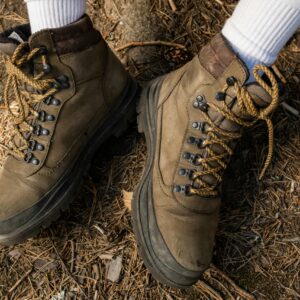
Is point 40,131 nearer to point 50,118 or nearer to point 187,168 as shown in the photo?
point 50,118

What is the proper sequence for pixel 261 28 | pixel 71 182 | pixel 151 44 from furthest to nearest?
pixel 151 44
pixel 71 182
pixel 261 28

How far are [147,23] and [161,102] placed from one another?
517mm

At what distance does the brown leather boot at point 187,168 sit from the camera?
1503 mm

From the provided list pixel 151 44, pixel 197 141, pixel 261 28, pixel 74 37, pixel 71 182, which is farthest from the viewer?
pixel 151 44

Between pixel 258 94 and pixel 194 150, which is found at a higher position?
pixel 258 94

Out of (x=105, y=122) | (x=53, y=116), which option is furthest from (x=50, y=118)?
(x=105, y=122)

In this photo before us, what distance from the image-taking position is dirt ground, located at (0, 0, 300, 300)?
1.72 metres

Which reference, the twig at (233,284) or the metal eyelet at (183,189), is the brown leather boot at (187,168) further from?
the twig at (233,284)

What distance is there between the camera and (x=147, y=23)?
2.02 metres

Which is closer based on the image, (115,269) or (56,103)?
(56,103)

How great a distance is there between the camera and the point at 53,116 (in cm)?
159

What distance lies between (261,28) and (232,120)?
1.04 feet

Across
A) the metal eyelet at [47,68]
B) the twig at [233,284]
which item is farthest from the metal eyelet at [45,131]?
the twig at [233,284]

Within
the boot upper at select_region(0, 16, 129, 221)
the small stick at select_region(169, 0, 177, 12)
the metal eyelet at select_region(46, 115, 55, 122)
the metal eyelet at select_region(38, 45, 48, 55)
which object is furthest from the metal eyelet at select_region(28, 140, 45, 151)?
the small stick at select_region(169, 0, 177, 12)
